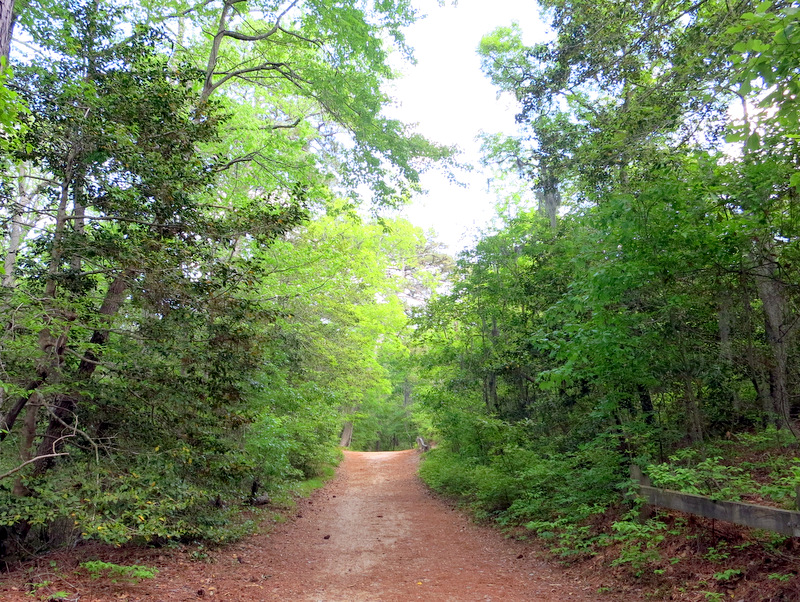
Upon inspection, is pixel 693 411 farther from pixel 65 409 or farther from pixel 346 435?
pixel 346 435

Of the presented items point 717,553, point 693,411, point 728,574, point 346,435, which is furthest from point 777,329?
point 346,435

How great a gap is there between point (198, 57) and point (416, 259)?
23.2 m

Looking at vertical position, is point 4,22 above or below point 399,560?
above

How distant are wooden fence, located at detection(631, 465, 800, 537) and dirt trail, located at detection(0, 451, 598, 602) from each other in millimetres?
1369

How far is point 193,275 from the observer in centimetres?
690

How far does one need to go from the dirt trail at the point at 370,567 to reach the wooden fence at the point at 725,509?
137cm

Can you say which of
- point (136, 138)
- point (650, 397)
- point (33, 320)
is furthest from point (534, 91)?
point (33, 320)

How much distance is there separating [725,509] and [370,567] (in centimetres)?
488

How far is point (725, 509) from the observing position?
4879 mm

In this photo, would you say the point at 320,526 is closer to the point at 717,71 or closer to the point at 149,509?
the point at 149,509

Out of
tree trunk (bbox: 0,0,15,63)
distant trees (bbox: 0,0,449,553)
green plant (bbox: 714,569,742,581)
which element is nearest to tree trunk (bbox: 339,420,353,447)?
distant trees (bbox: 0,0,449,553)

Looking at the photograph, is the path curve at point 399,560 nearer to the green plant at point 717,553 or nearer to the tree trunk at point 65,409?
the green plant at point 717,553

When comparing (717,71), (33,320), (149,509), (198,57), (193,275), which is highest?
(198,57)

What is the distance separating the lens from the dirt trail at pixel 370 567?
5844 mm
